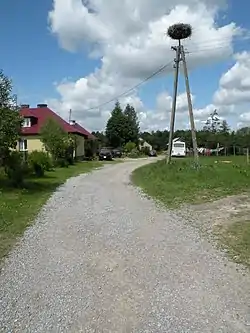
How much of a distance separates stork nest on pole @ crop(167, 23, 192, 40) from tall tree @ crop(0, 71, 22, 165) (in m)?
12.3

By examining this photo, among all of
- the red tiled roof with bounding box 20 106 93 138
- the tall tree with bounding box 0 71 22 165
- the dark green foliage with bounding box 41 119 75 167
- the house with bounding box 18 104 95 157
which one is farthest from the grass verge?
the red tiled roof with bounding box 20 106 93 138

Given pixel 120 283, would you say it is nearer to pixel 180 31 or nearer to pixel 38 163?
pixel 180 31

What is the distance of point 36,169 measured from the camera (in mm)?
27344

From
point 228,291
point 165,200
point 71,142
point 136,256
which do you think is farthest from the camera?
point 71,142

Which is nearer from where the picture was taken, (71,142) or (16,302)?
(16,302)

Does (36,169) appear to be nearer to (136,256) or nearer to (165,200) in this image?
A: (165,200)

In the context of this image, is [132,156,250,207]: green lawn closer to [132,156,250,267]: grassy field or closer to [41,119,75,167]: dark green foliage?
[132,156,250,267]: grassy field

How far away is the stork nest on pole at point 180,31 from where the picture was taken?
26.7 metres

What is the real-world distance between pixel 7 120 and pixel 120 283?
1340 cm

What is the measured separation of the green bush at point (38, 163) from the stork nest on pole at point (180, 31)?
1151 cm

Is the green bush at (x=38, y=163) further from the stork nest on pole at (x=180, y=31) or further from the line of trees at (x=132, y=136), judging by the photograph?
the line of trees at (x=132, y=136)

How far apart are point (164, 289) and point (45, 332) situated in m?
1.80

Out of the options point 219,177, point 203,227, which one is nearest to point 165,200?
point 203,227

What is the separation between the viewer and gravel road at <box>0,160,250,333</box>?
459 centimetres
